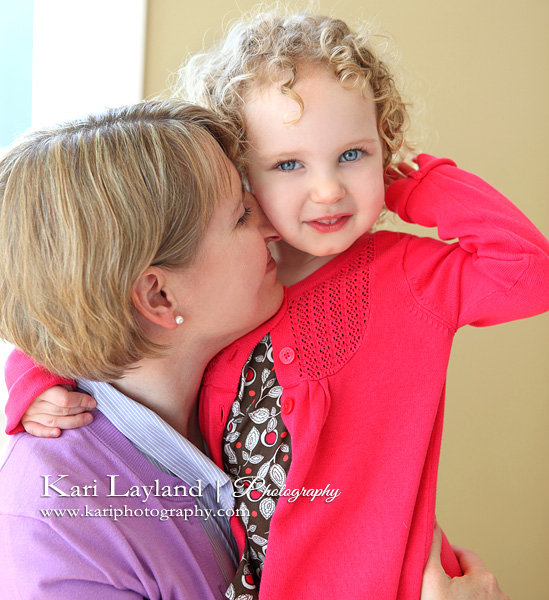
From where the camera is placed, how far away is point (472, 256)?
118cm

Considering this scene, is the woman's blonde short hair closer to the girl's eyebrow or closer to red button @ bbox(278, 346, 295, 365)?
the girl's eyebrow

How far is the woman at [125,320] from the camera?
987 millimetres

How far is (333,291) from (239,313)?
0.19 metres

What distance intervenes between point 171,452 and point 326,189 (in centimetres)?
52

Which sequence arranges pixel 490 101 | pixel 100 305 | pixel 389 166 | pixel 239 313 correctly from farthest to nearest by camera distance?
pixel 490 101
pixel 389 166
pixel 239 313
pixel 100 305

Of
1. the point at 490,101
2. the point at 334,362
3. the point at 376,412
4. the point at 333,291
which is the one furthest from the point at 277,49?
the point at 490,101

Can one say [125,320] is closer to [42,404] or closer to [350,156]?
[42,404]

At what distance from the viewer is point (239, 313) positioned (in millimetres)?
1130

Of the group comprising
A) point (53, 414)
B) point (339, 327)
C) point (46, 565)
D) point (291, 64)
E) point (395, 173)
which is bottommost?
point (46, 565)

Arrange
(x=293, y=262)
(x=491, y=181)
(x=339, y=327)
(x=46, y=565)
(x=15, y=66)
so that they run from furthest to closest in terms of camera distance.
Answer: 1. (x=491, y=181)
2. (x=15, y=66)
3. (x=293, y=262)
4. (x=339, y=327)
5. (x=46, y=565)

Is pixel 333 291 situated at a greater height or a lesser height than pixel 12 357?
greater

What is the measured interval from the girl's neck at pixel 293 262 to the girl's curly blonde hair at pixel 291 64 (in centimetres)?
23

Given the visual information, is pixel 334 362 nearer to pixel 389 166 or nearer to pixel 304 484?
pixel 304 484

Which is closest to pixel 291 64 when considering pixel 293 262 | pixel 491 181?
pixel 293 262
